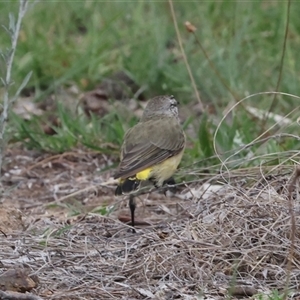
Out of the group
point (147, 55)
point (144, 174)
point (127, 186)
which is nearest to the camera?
point (127, 186)

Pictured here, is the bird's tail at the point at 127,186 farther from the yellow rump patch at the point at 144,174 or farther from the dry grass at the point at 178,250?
the dry grass at the point at 178,250

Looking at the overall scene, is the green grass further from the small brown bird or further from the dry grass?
the dry grass

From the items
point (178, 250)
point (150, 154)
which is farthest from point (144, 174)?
point (178, 250)

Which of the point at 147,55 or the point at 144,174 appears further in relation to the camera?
the point at 147,55

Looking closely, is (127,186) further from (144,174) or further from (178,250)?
(178,250)

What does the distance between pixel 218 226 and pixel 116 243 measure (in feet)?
2.02

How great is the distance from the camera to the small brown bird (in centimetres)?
609

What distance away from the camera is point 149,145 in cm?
651

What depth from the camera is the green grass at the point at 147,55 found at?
7.78 metres

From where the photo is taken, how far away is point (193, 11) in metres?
10.4

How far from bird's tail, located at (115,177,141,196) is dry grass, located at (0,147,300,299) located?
0.83 feet

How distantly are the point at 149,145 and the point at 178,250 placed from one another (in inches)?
75.7

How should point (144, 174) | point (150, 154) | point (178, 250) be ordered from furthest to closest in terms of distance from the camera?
point (150, 154), point (144, 174), point (178, 250)

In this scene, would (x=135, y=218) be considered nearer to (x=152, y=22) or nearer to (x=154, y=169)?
(x=154, y=169)
